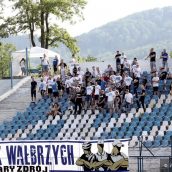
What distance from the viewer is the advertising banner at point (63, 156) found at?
19.4 m

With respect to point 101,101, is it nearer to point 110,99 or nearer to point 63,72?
point 110,99

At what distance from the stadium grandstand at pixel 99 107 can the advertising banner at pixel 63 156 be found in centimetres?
882

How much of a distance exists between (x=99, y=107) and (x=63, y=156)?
13.1m

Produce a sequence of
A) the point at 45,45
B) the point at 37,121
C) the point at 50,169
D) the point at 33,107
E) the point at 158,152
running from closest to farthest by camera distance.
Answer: the point at 50,169 < the point at 158,152 < the point at 37,121 < the point at 33,107 < the point at 45,45

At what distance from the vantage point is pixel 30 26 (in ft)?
205

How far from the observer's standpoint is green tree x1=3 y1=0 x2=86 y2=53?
2414 inches

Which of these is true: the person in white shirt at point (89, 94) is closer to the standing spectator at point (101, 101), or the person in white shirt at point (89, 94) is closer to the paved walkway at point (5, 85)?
the standing spectator at point (101, 101)

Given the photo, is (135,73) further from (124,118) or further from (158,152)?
(158,152)

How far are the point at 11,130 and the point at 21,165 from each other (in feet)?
43.0

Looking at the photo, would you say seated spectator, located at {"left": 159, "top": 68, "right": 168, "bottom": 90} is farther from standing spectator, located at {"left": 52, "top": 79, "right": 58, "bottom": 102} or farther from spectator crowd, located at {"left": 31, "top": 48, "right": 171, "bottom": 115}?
standing spectator, located at {"left": 52, "top": 79, "right": 58, "bottom": 102}

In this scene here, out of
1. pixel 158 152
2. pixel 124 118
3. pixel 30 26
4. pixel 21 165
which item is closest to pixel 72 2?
pixel 30 26

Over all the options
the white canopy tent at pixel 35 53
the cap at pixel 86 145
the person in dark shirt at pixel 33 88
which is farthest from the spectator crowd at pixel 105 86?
the cap at pixel 86 145

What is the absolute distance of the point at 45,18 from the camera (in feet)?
205

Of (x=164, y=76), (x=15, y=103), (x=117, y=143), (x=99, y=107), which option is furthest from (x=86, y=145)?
(x=15, y=103)
